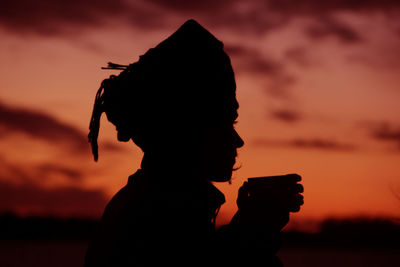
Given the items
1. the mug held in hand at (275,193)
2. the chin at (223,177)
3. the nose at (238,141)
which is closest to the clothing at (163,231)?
the chin at (223,177)

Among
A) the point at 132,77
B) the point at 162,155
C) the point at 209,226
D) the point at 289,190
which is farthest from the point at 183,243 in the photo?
the point at 132,77

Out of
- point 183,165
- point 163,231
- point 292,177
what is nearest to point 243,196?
point 292,177

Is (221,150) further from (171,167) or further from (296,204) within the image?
(296,204)

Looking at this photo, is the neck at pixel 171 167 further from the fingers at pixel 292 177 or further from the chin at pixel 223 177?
the fingers at pixel 292 177

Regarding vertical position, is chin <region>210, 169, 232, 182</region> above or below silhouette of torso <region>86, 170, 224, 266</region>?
above

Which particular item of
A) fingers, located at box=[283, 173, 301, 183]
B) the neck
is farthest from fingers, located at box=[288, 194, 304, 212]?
the neck

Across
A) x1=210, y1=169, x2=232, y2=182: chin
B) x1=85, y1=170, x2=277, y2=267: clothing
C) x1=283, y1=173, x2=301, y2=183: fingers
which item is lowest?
x1=85, y1=170, x2=277, y2=267: clothing

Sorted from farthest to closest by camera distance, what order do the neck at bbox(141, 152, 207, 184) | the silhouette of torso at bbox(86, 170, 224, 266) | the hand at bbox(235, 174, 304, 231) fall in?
the hand at bbox(235, 174, 304, 231) → the neck at bbox(141, 152, 207, 184) → the silhouette of torso at bbox(86, 170, 224, 266)

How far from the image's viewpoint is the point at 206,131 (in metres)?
3.77

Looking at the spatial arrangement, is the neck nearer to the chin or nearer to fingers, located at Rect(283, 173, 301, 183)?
the chin

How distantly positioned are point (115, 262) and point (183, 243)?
421 millimetres

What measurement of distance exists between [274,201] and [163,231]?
2.86 ft

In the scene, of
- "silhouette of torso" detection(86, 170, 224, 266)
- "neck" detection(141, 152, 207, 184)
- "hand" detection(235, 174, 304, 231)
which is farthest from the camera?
"hand" detection(235, 174, 304, 231)

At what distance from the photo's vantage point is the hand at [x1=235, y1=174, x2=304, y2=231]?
12.5 feet
